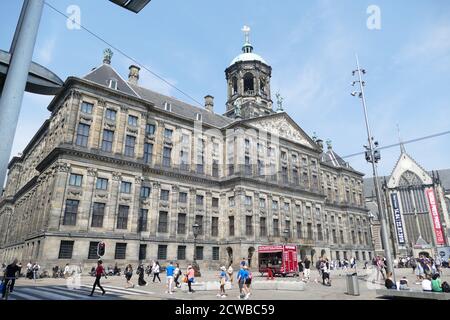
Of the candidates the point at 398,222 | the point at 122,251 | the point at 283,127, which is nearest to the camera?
the point at 122,251

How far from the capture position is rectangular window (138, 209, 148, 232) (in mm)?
34219

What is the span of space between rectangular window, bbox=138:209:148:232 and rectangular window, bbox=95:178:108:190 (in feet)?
17.2

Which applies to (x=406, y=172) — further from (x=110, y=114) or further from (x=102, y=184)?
(x=102, y=184)

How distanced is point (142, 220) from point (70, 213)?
26.7ft

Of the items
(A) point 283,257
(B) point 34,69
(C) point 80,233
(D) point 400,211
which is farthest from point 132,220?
(D) point 400,211

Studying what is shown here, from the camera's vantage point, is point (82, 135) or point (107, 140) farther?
point (107, 140)

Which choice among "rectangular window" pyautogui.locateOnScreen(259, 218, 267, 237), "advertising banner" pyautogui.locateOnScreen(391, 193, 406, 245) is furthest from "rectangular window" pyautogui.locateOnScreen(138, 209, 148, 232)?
"advertising banner" pyautogui.locateOnScreen(391, 193, 406, 245)

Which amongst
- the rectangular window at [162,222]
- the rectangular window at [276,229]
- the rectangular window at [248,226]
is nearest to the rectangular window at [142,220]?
the rectangular window at [162,222]

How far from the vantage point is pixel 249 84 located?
182ft

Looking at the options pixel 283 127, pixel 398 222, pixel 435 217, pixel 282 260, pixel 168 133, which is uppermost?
pixel 283 127

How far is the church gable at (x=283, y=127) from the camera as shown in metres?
46.2

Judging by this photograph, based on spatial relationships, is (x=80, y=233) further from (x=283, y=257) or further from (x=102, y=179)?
(x=283, y=257)

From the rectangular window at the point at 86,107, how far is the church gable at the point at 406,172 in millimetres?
80759

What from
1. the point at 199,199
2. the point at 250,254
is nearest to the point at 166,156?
the point at 199,199
